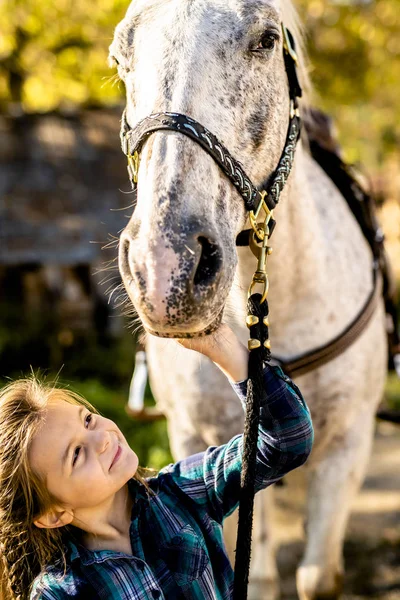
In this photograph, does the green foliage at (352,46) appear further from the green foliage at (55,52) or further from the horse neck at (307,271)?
the horse neck at (307,271)

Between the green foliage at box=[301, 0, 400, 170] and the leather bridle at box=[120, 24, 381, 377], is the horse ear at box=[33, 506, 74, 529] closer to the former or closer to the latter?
the leather bridle at box=[120, 24, 381, 377]

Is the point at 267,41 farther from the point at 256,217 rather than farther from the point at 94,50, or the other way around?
the point at 94,50

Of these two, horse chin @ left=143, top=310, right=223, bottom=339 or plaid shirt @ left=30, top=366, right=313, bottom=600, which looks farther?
plaid shirt @ left=30, top=366, right=313, bottom=600

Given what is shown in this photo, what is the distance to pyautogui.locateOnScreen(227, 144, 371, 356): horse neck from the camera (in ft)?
6.14

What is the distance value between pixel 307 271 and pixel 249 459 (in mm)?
830

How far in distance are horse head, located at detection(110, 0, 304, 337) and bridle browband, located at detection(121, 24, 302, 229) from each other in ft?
0.05

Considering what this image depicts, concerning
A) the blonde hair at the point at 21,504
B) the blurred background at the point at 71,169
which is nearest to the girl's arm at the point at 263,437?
the blonde hair at the point at 21,504

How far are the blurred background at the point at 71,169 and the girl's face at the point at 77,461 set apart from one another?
6035 mm

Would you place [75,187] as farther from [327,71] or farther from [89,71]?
[327,71]

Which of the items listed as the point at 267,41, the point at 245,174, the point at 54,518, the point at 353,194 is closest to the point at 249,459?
the point at 54,518

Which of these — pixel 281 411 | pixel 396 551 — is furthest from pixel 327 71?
pixel 281 411

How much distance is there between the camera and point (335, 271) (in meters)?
2.16

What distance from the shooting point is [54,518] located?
1383mm

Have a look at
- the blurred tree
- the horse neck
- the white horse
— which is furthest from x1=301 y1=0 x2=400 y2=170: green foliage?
the white horse
